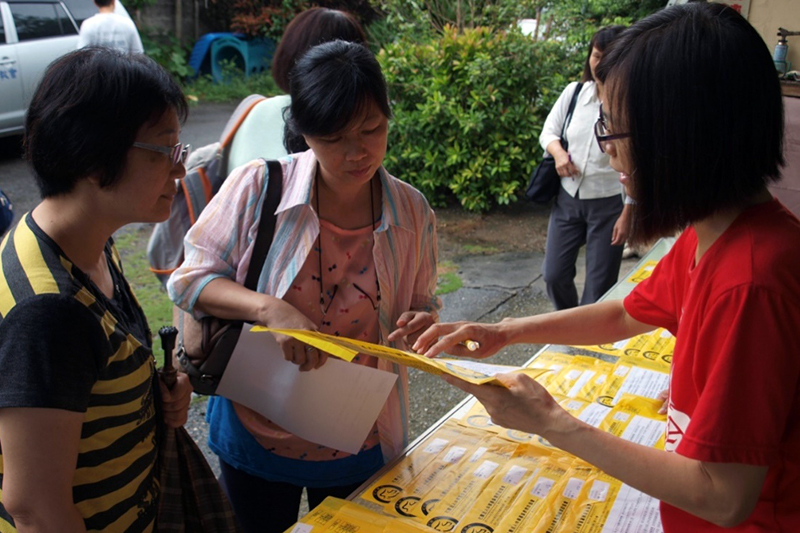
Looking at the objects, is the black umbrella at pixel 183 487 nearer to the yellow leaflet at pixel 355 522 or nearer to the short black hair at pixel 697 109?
the yellow leaflet at pixel 355 522

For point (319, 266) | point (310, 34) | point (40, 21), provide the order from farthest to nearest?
1. point (40, 21)
2. point (310, 34)
3. point (319, 266)

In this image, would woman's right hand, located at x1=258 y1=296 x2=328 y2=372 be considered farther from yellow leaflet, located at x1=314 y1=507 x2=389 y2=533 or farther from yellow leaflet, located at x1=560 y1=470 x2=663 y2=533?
yellow leaflet, located at x1=560 y1=470 x2=663 y2=533

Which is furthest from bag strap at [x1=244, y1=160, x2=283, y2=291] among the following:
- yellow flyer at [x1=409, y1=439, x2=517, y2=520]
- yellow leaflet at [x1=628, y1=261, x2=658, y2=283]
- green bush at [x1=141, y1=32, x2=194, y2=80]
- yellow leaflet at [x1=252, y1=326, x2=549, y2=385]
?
green bush at [x1=141, y1=32, x2=194, y2=80]

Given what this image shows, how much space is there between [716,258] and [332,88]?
2.97ft

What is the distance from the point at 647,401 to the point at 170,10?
12239 mm

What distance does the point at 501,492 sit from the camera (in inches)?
59.5

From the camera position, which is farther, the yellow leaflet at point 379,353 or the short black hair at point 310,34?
the short black hair at point 310,34

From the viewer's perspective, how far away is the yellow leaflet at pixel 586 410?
5.91 ft

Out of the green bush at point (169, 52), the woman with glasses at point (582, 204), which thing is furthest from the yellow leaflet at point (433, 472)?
the green bush at point (169, 52)

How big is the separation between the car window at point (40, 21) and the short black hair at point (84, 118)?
746cm

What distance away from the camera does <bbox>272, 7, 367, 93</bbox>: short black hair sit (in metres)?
2.63

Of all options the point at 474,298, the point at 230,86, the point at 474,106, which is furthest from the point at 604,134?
the point at 230,86

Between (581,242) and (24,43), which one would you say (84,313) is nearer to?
(581,242)

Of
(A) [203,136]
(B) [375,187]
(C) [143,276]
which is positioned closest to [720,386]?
(B) [375,187]
